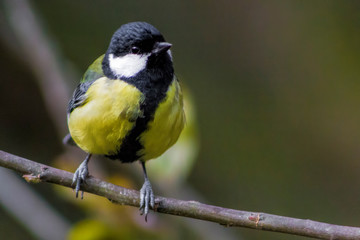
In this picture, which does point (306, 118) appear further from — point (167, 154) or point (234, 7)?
point (167, 154)

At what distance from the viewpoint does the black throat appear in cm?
209

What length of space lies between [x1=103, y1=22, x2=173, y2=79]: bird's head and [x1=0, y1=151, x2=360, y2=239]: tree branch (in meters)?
0.53

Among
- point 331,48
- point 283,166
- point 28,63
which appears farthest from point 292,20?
point 28,63

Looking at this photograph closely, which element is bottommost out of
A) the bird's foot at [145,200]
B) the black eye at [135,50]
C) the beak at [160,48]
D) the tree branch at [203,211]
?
the bird's foot at [145,200]

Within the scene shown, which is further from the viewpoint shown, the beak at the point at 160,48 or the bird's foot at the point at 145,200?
the beak at the point at 160,48

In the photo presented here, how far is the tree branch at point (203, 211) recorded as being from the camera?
1.65m

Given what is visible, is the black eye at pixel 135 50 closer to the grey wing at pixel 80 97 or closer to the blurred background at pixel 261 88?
the grey wing at pixel 80 97

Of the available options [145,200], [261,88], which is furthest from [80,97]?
[261,88]

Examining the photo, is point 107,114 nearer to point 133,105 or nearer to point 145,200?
point 133,105

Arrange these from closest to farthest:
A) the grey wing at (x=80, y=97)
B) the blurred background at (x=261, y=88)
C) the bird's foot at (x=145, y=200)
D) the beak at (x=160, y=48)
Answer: the bird's foot at (x=145, y=200) → the beak at (x=160, y=48) → the grey wing at (x=80, y=97) → the blurred background at (x=261, y=88)

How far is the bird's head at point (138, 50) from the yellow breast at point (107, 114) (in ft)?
0.25

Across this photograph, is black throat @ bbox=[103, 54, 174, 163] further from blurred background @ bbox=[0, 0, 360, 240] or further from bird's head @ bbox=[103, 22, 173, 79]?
blurred background @ bbox=[0, 0, 360, 240]

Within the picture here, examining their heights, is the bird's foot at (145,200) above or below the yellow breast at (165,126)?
below

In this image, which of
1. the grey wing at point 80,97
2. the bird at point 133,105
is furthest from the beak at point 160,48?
the grey wing at point 80,97
